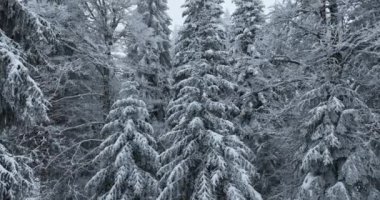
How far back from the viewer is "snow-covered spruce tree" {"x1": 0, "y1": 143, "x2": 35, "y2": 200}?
8258 mm

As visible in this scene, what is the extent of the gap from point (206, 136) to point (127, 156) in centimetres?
286

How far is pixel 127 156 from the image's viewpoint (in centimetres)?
1422

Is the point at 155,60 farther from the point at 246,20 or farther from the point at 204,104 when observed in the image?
the point at 204,104

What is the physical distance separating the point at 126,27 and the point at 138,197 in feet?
24.0

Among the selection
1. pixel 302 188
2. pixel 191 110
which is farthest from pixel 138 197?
pixel 302 188

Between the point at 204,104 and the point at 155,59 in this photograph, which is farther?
the point at 155,59

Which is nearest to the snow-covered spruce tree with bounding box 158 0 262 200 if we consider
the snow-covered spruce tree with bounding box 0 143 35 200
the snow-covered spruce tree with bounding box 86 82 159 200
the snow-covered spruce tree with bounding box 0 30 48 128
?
the snow-covered spruce tree with bounding box 86 82 159 200

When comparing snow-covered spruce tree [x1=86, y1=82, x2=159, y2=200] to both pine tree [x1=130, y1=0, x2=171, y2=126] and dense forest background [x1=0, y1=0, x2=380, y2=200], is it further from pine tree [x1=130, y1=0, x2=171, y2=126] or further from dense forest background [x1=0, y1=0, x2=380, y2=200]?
pine tree [x1=130, y1=0, x2=171, y2=126]

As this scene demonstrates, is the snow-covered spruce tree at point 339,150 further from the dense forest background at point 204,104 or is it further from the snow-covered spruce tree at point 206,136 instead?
the snow-covered spruce tree at point 206,136

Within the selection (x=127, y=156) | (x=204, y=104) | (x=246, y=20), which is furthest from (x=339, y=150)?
(x=246, y=20)

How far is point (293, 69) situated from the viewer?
1330 cm

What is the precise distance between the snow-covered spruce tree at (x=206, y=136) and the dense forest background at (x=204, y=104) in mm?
43

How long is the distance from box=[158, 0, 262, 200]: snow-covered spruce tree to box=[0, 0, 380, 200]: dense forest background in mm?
43

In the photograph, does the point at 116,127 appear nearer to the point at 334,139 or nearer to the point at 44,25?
the point at 44,25
